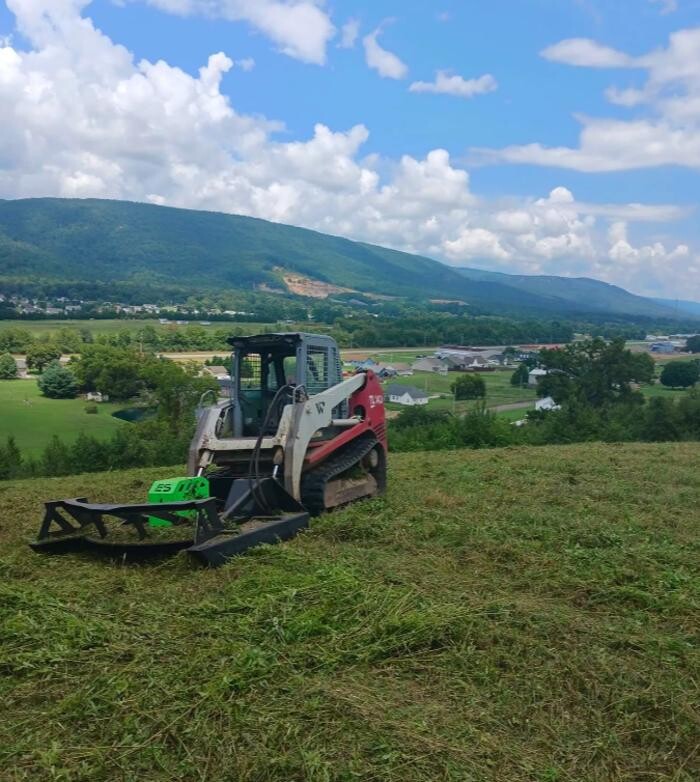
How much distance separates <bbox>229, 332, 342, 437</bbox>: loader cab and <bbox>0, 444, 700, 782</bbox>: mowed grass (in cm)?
199

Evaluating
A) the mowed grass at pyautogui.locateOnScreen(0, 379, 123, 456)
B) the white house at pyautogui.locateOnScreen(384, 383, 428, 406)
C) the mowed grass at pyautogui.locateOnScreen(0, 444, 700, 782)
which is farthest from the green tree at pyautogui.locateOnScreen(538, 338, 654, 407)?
the mowed grass at pyautogui.locateOnScreen(0, 444, 700, 782)

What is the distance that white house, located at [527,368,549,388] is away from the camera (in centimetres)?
3861

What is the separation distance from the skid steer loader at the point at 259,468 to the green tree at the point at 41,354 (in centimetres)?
3252

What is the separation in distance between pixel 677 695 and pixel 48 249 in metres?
202

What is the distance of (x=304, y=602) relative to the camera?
5.15m

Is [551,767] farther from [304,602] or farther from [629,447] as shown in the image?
[629,447]

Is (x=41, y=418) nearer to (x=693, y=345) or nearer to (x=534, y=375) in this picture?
(x=534, y=375)

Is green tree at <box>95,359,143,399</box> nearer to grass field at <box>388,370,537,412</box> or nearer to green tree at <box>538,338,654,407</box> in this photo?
grass field at <box>388,370,537,412</box>

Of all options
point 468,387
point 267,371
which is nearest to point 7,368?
point 468,387

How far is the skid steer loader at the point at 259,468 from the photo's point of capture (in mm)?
6488

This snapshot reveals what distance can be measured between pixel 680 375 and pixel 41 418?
Answer: 103 ft

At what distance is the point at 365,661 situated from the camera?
436 cm

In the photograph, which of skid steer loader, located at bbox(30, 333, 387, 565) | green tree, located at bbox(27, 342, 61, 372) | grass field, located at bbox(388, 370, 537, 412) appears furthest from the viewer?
green tree, located at bbox(27, 342, 61, 372)

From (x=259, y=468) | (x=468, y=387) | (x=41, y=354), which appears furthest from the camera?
(x=41, y=354)
